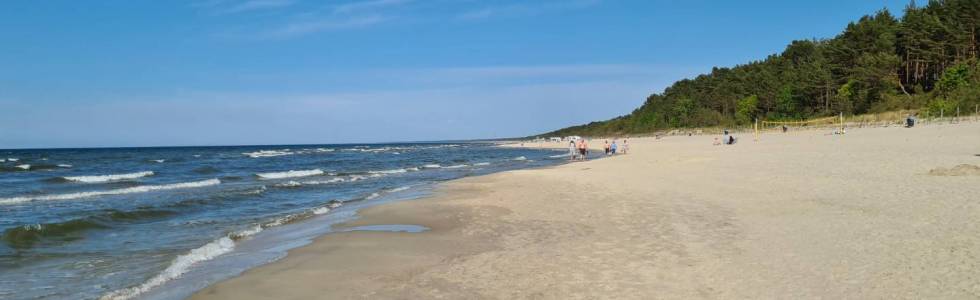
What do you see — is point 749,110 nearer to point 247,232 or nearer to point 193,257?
point 247,232

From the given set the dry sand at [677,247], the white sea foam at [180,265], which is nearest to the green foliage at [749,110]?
the dry sand at [677,247]

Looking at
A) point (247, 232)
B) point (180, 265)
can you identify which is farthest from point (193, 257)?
point (247, 232)

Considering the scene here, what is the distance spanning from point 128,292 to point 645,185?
507 inches

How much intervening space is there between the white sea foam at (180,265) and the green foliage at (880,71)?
48.7m

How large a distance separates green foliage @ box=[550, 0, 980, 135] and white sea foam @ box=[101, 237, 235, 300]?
160 feet

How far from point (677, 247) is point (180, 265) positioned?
22.3 ft

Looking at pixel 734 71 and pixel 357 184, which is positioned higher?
pixel 734 71

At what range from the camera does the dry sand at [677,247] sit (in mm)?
5605

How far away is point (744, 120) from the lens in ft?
282

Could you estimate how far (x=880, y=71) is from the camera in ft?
193

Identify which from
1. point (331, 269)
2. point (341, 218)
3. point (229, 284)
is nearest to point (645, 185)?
point (341, 218)

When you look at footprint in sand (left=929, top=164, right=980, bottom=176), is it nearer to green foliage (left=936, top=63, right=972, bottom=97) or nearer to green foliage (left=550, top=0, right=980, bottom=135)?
green foliage (left=550, top=0, right=980, bottom=135)

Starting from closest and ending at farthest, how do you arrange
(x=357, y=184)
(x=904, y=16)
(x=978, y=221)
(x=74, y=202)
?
(x=978, y=221) < (x=74, y=202) < (x=357, y=184) < (x=904, y=16)

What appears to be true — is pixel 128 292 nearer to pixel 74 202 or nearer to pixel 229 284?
pixel 229 284
